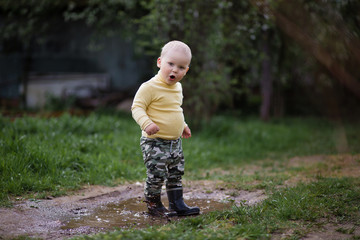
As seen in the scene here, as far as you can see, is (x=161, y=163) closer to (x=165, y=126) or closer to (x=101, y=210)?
(x=165, y=126)

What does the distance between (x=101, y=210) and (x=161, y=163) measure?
758 mm

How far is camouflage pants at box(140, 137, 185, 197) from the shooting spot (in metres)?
3.16

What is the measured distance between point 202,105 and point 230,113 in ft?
15.3

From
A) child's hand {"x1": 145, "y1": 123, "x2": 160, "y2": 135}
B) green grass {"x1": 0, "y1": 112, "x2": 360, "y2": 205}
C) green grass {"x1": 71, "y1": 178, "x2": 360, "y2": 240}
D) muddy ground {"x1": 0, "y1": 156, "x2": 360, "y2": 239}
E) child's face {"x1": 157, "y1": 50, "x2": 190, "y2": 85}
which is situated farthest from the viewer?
green grass {"x1": 0, "y1": 112, "x2": 360, "y2": 205}

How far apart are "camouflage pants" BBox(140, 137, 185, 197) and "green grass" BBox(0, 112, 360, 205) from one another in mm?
1143

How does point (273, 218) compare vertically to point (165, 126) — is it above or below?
below

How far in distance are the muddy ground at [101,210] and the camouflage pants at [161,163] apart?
30 cm

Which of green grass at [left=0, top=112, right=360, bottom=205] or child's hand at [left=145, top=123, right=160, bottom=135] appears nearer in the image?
child's hand at [left=145, top=123, right=160, bottom=135]

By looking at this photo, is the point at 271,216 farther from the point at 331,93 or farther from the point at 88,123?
the point at 331,93

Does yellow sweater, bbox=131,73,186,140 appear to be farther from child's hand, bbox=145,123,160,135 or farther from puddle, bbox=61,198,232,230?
puddle, bbox=61,198,232,230

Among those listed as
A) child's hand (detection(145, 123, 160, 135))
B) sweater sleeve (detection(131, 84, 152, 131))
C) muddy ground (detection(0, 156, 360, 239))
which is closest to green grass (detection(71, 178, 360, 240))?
muddy ground (detection(0, 156, 360, 239))

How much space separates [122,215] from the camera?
3.25 meters

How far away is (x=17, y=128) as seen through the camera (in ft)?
18.6

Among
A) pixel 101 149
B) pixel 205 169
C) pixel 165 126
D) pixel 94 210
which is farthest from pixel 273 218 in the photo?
pixel 101 149
